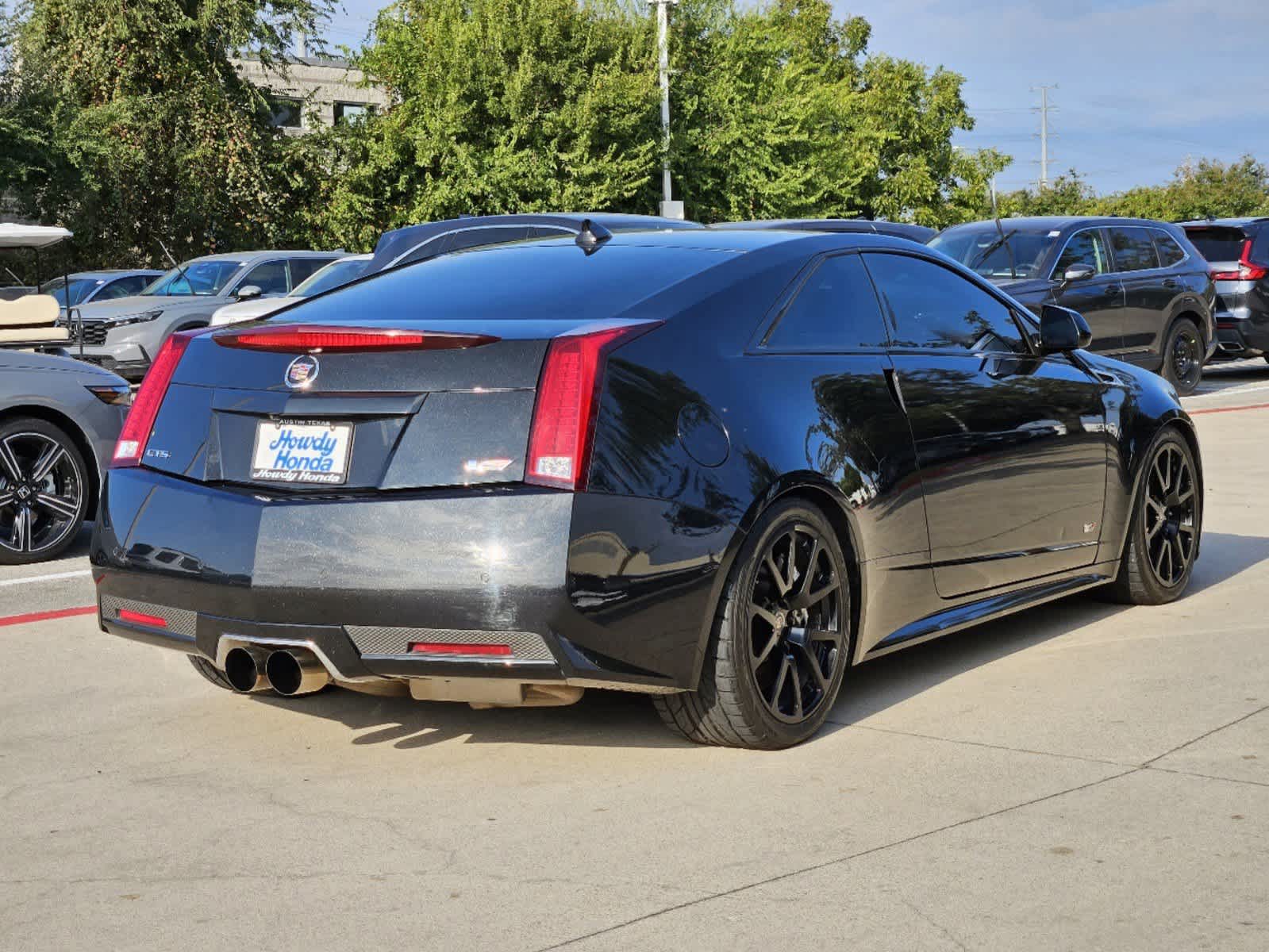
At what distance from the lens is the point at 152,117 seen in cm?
3597

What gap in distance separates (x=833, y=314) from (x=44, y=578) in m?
4.54

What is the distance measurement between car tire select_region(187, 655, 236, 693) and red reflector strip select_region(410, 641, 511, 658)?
4.27ft

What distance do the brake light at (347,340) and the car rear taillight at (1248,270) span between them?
17.9m

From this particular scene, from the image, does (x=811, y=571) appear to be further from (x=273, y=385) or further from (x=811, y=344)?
(x=273, y=385)

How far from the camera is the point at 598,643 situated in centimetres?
429

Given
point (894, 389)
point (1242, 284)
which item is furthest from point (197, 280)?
point (894, 389)

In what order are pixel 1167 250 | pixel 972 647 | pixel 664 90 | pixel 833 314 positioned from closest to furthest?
pixel 833 314, pixel 972 647, pixel 1167 250, pixel 664 90

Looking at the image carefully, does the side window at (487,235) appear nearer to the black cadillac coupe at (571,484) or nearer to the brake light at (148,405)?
the black cadillac coupe at (571,484)

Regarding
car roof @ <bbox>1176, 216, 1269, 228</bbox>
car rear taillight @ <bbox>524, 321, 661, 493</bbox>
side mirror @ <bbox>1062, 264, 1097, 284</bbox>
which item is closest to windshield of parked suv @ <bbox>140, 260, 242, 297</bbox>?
side mirror @ <bbox>1062, 264, 1097, 284</bbox>

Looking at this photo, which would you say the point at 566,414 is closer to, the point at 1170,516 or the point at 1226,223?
the point at 1170,516

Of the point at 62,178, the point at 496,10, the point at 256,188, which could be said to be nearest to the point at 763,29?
the point at 496,10

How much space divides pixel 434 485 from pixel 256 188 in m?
34.9

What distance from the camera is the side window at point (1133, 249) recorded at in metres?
17.3

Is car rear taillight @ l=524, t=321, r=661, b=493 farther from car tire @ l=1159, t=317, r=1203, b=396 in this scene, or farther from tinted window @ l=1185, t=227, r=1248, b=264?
tinted window @ l=1185, t=227, r=1248, b=264
